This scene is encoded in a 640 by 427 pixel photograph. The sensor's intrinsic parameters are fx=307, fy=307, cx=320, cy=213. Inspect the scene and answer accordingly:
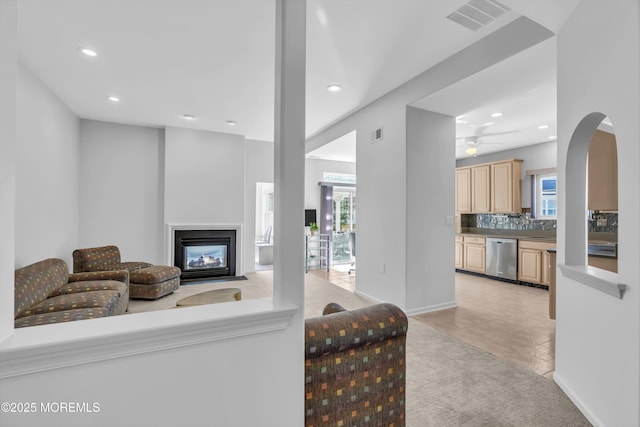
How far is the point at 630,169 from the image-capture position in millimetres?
1497

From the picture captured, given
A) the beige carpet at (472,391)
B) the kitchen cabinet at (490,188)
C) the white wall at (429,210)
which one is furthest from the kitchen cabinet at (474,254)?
the beige carpet at (472,391)

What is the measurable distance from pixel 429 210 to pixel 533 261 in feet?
9.07

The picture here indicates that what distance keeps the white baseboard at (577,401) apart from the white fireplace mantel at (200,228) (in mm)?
5074

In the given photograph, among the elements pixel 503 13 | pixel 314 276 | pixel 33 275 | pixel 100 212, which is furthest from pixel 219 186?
pixel 503 13

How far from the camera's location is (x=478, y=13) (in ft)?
7.84

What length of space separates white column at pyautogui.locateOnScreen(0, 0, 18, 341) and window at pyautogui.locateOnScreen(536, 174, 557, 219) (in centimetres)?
710

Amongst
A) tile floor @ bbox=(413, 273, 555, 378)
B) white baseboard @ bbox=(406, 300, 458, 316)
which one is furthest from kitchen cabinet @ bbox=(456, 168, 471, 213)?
white baseboard @ bbox=(406, 300, 458, 316)

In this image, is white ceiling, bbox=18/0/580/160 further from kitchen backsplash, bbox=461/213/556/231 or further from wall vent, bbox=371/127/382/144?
kitchen backsplash, bbox=461/213/556/231

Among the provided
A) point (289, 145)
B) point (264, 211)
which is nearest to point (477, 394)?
point (289, 145)

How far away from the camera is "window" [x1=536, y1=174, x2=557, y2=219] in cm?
576

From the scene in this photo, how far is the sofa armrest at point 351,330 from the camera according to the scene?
1.30 m

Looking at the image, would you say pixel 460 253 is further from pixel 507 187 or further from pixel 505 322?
pixel 505 322

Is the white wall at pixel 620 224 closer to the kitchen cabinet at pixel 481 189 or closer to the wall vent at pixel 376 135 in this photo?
the wall vent at pixel 376 135

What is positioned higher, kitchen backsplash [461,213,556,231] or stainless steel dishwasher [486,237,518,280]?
kitchen backsplash [461,213,556,231]
